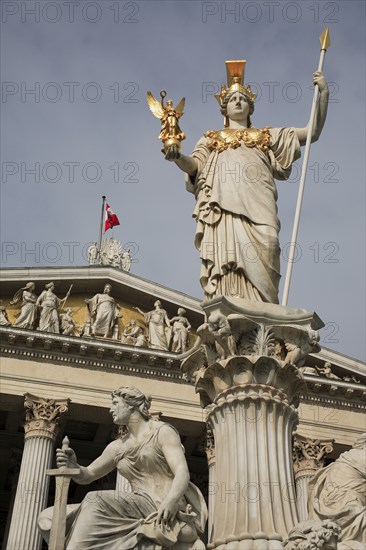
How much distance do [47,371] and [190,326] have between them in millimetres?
5284

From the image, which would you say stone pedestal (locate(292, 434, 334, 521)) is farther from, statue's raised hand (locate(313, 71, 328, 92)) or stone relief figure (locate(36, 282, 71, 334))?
statue's raised hand (locate(313, 71, 328, 92))

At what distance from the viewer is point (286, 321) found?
8.56m

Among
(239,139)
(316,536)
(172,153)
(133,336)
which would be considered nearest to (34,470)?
(133,336)

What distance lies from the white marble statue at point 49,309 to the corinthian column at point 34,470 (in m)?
2.61

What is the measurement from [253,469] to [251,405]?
0.60m

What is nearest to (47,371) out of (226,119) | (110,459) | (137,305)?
(137,305)

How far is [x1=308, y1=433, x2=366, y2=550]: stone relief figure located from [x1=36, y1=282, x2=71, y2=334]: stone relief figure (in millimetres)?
22599

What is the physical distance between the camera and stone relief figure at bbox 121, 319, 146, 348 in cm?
3083

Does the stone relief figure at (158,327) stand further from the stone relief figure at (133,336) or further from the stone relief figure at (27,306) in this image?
the stone relief figure at (27,306)

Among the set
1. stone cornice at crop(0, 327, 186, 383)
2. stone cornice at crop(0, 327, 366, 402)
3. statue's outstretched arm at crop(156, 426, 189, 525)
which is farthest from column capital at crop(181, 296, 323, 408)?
stone cornice at crop(0, 327, 366, 402)

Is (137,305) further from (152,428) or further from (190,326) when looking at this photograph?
(152,428)

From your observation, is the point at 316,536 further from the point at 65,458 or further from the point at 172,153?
the point at 172,153

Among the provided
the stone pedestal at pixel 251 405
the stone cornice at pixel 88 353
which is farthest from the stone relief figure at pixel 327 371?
the stone pedestal at pixel 251 405

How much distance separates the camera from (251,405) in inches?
325
